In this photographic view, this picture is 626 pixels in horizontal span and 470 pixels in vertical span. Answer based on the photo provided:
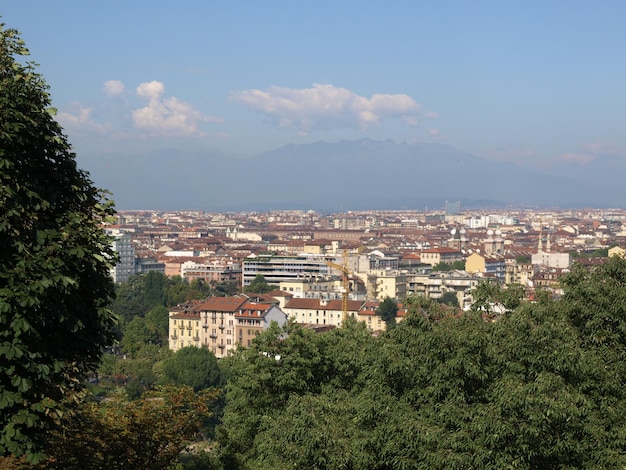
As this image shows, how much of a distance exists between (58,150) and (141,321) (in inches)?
1582

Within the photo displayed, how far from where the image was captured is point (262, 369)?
13742mm

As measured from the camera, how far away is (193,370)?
33.7m

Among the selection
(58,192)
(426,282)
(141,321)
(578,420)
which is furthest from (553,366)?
(426,282)

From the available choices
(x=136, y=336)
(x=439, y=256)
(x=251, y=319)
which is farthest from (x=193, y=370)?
(x=439, y=256)

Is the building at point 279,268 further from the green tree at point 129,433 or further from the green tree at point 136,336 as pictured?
the green tree at point 129,433

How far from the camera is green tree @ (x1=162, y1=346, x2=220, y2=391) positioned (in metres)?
33.5

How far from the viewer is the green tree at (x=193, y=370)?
33469mm

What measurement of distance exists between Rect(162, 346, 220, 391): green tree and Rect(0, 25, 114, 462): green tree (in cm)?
2584

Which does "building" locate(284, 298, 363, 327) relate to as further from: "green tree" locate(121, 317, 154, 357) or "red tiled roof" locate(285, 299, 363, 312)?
"green tree" locate(121, 317, 154, 357)

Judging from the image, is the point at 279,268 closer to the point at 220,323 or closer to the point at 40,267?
the point at 220,323

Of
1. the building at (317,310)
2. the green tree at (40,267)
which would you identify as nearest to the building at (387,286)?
the building at (317,310)

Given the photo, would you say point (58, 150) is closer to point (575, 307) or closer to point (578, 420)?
point (578, 420)

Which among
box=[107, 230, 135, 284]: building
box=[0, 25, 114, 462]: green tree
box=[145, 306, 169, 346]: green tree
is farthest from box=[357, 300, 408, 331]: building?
box=[0, 25, 114, 462]: green tree

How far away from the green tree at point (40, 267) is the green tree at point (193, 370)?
25844 millimetres
